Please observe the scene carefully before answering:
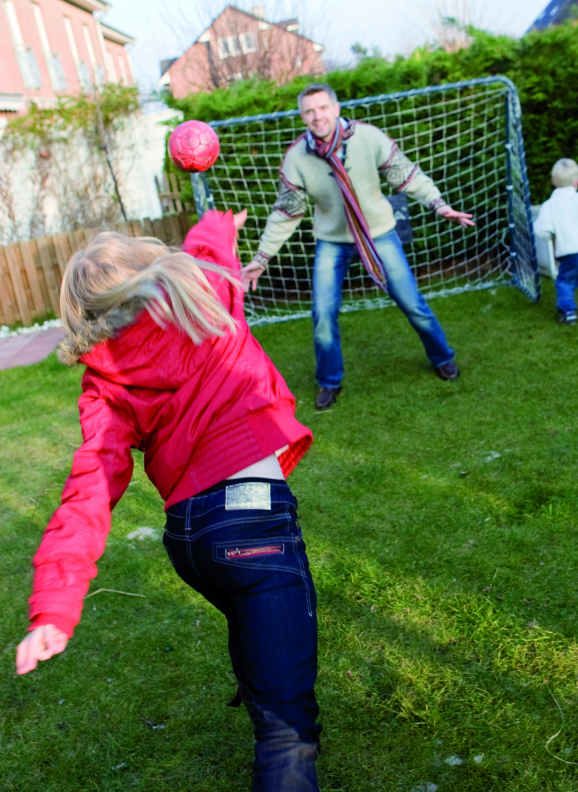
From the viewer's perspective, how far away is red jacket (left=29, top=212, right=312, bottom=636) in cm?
186

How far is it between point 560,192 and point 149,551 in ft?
15.1

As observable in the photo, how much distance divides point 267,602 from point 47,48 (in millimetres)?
26043

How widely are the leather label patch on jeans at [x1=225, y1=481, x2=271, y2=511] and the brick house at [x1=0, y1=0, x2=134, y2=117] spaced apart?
19.1m

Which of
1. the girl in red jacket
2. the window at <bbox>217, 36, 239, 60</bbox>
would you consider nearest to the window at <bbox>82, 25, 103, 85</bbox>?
the window at <bbox>217, 36, 239, 60</bbox>

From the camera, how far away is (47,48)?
77.7 feet

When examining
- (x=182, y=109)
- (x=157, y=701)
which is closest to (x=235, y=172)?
(x=182, y=109)

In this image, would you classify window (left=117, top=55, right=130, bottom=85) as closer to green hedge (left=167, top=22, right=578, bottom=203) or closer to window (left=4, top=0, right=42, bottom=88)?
window (left=4, top=0, right=42, bottom=88)

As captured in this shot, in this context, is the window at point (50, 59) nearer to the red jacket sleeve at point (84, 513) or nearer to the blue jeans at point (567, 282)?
the blue jeans at point (567, 282)

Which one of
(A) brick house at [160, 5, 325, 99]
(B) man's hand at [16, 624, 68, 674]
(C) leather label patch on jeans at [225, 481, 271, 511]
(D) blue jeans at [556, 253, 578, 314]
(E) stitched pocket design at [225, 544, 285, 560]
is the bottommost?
(D) blue jeans at [556, 253, 578, 314]

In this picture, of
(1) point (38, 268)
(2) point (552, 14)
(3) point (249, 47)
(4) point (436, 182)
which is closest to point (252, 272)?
(4) point (436, 182)

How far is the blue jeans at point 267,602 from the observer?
5.64 feet

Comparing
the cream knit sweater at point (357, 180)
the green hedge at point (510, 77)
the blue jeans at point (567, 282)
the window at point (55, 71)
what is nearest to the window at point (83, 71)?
the window at point (55, 71)

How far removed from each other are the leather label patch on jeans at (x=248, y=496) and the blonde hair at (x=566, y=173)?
5.37m

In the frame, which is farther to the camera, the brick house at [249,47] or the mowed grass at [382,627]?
the brick house at [249,47]
